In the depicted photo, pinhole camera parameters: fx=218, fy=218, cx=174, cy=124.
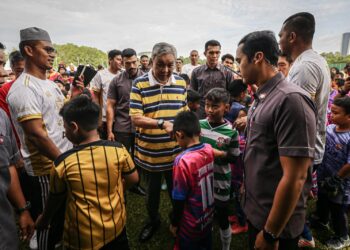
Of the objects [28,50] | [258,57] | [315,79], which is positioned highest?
[28,50]

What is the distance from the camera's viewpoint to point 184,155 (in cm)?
208

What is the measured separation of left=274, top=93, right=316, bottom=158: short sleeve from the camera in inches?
49.3

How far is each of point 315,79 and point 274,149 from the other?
1.43 meters

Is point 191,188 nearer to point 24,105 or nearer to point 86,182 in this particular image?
point 86,182

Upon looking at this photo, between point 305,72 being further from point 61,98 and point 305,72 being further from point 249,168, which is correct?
point 61,98

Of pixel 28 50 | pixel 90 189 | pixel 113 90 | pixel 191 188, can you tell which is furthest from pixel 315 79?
pixel 113 90

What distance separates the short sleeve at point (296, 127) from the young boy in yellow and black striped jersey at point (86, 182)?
127 centimetres

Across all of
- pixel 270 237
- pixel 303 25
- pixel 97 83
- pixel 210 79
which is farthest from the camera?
pixel 97 83

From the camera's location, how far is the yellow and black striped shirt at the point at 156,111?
110 inches

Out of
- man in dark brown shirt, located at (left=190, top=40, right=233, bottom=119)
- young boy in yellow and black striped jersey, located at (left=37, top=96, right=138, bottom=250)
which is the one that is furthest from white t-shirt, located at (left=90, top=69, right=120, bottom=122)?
young boy in yellow and black striped jersey, located at (left=37, top=96, right=138, bottom=250)

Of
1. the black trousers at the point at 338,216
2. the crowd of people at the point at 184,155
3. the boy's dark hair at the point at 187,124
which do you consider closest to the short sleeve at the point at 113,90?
the crowd of people at the point at 184,155

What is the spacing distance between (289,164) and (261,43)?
2.67 feet

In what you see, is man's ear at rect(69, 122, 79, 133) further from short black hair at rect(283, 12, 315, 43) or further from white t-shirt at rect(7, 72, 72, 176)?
short black hair at rect(283, 12, 315, 43)

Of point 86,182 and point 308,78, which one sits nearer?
point 86,182
